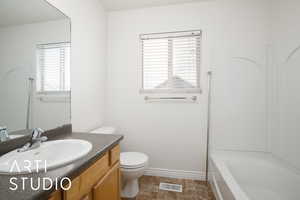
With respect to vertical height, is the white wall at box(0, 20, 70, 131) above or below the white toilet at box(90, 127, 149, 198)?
above

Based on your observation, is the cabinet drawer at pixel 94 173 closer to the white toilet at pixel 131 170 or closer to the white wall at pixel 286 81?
the white toilet at pixel 131 170

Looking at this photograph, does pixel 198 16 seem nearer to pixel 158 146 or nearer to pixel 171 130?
pixel 171 130

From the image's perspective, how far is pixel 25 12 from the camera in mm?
1101

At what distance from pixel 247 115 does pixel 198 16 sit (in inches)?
58.0

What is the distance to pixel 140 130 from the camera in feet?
7.28

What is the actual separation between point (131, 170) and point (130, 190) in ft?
1.07

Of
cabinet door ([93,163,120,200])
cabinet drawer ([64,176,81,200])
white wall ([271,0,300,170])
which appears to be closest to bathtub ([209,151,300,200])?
Result: white wall ([271,0,300,170])

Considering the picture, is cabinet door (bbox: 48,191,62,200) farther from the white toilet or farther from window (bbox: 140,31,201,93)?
window (bbox: 140,31,201,93)

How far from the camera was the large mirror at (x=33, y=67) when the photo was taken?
982 mm

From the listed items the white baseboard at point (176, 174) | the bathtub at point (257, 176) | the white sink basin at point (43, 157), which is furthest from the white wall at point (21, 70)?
the bathtub at point (257, 176)

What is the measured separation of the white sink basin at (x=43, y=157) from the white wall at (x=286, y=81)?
79.6 inches

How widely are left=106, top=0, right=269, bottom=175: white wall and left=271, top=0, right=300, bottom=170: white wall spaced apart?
122 millimetres

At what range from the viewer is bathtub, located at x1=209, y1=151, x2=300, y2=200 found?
57.2 inches

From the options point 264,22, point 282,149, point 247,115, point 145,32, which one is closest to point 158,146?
point 247,115
